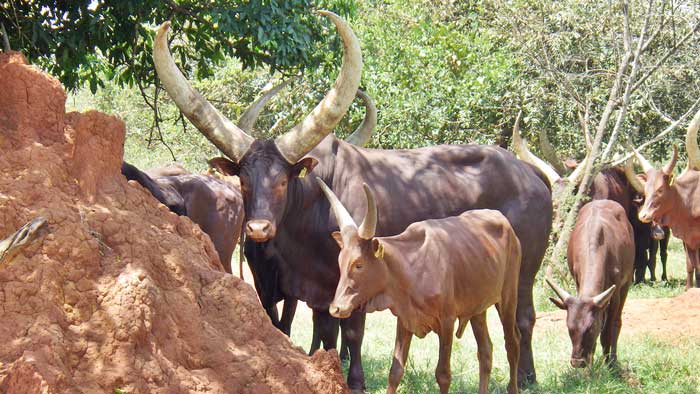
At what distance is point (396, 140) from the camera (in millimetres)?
16234

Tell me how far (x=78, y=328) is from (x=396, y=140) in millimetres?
11668

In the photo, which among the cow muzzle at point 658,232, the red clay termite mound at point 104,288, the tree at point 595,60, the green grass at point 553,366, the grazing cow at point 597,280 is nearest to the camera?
the red clay termite mound at point 104,288

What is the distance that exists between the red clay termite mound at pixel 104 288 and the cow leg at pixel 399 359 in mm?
1102

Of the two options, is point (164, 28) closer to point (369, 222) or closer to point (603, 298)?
point (369, 222)

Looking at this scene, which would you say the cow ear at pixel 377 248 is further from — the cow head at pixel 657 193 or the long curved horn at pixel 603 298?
the cow head at pixel 657 193

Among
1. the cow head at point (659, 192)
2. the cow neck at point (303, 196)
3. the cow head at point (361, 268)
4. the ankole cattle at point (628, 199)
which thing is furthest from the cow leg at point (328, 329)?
the ankole cattle at point (628, 199)

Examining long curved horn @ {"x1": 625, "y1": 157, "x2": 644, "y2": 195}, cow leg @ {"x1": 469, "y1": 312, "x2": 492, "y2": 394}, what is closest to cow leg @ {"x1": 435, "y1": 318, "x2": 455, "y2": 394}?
cow leg @ {"x1": 469, "y1": 312, "x2": 492, "y2": 394}

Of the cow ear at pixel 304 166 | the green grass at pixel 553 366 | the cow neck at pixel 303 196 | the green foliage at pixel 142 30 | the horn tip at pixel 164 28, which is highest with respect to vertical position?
the green foliage at pixel 142 30

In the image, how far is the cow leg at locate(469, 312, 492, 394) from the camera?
7332 millimetres

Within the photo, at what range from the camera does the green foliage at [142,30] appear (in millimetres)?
8414

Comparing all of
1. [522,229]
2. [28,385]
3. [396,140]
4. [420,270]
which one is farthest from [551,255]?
[28,385]

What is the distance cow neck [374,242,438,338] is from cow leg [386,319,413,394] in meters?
0.06

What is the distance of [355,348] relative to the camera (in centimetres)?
785

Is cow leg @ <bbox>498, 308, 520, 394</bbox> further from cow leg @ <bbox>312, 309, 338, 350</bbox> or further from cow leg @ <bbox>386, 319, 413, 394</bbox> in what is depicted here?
cow leg @ <bbox>312, 309, 338, 350</bbox>
